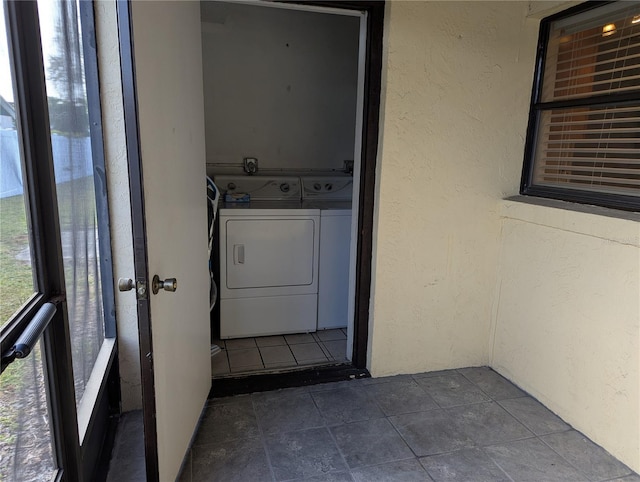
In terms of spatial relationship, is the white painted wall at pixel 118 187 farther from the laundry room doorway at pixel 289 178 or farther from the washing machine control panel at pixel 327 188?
the washing machine control panel at pixel 327 188

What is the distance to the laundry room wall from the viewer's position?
10.5 ft

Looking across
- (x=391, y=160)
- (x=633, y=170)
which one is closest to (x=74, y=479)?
(x=391, y=160)

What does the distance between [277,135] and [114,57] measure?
5.86 ft

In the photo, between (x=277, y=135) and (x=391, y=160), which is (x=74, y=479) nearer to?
(x=391, y=160)

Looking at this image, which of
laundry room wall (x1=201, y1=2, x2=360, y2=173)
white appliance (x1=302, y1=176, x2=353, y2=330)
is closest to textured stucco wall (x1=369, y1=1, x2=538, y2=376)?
white appliance (x1=302, y1=176, x2=353, y2=330)

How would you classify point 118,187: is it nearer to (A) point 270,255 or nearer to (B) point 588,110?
(A) point 270,255

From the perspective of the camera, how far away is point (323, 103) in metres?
3.51

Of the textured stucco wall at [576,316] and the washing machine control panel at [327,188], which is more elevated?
the washing machine control panel at [327,188]

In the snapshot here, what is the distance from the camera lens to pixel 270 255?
2820 millimetres

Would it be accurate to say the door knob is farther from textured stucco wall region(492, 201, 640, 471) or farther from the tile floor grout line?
textured stucco wall region(492, 201, 640, 471)

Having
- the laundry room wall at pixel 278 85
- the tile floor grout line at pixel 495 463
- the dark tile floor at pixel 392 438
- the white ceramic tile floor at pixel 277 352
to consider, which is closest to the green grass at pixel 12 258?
the dark tile floor at pixel 392 438

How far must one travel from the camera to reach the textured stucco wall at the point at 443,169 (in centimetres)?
217

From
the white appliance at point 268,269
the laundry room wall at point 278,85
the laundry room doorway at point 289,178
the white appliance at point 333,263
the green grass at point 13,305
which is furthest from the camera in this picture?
the laundry room wall at point 278,85

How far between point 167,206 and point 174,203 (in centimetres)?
8
